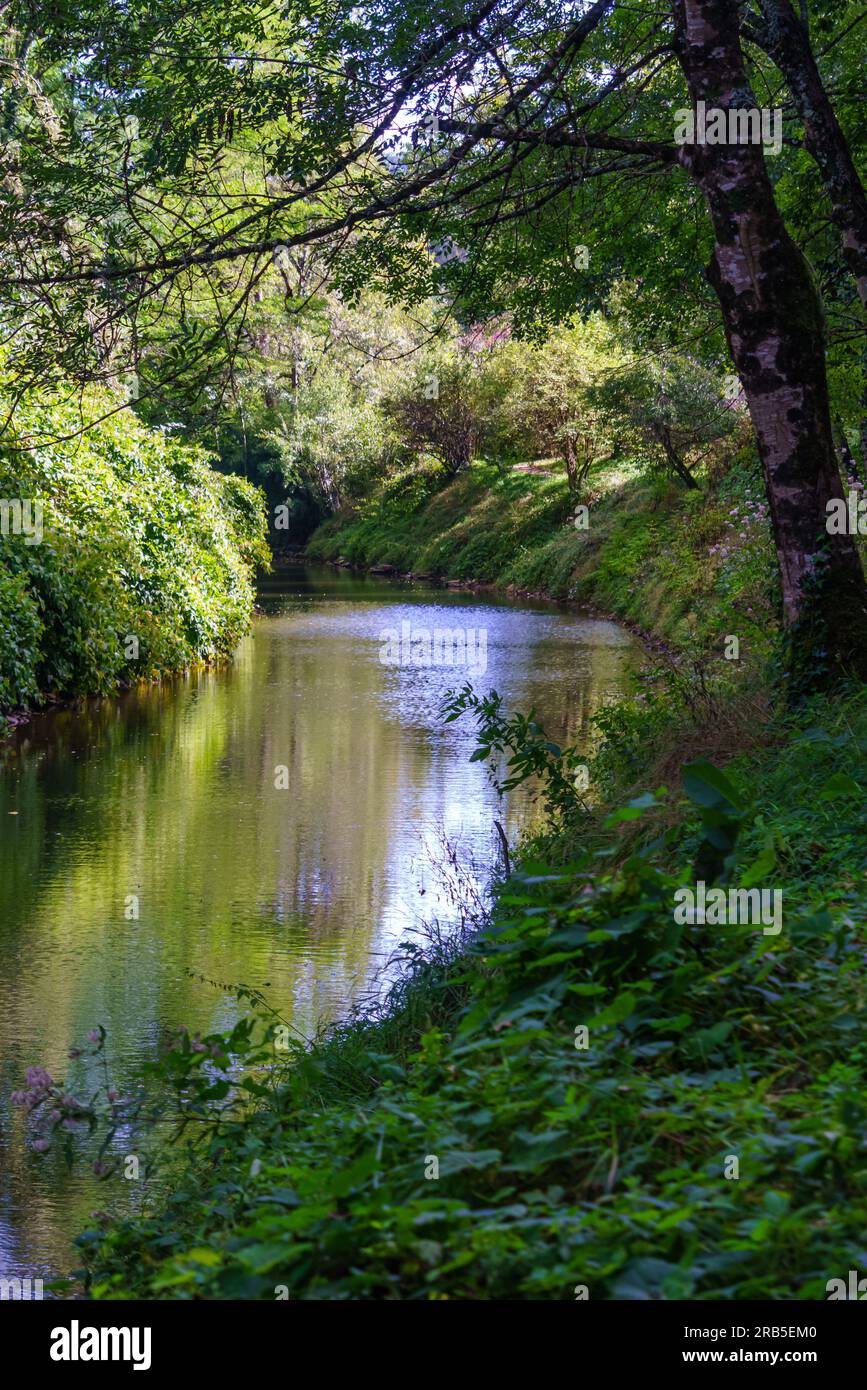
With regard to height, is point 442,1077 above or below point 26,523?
below

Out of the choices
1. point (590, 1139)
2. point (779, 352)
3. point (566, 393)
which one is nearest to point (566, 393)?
point (566, 393)

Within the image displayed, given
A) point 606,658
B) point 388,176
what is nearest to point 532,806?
point 388,176

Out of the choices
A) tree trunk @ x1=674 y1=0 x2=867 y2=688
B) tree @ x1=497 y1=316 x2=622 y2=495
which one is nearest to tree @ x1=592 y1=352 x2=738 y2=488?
tree @ x1=497 y1=316 x2=622 y2=495

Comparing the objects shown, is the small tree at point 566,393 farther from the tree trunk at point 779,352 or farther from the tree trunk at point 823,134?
the tree trunk at point 779,352

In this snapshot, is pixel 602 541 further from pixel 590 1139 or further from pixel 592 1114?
pixel 590 1139

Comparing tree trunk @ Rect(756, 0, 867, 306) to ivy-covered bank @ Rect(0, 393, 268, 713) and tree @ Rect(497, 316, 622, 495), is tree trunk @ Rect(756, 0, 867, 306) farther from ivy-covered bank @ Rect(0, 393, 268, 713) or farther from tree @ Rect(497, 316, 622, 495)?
tree @ Rect(497, 316, 622, 495)

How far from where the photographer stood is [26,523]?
15.3 meters

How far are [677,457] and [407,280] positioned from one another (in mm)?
18763

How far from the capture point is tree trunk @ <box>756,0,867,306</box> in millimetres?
7824

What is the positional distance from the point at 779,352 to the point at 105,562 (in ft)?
37.6

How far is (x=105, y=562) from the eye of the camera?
16.7 meters

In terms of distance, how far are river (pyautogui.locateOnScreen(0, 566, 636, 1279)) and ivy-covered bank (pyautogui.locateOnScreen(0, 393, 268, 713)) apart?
581 millimetres

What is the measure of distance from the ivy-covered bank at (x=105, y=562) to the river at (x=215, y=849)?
0.58m
